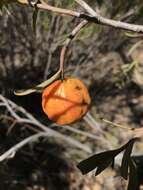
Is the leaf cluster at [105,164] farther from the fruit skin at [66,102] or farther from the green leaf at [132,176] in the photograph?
the fruit skin at [66,102]

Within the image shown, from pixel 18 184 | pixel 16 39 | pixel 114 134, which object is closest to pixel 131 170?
Answer: pixel 18 184

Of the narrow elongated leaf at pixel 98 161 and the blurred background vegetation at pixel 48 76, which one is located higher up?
the narrow elongated leaf at pixel 98 161

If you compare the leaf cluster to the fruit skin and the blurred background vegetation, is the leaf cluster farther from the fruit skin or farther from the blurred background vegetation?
the blurred background vegetation

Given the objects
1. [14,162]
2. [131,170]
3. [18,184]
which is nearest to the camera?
[131,170]

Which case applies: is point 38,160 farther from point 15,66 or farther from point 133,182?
point 133,182

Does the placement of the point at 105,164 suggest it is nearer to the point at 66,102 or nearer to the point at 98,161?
the point at 98,161

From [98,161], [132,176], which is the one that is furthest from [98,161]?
[132,176]

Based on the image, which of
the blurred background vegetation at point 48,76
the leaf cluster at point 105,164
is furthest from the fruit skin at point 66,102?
the blurred background vegetation at point 48,76

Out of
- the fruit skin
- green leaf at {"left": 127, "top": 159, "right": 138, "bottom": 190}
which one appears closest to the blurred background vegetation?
green leaf at {"left": 127, "top": 159, "right": 138, "bottom": 190}
